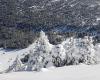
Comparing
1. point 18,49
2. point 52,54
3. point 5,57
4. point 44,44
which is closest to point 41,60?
point 52,54

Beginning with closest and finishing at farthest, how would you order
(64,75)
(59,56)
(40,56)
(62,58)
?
(64,75)
(62,58)
(59,56)
(40,56)

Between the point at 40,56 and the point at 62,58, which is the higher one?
the point at 40,56

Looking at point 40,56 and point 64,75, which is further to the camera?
point 40,56

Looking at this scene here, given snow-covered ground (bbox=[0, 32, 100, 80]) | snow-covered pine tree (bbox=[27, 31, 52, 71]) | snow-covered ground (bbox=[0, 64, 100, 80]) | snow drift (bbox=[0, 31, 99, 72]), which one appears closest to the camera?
snow-covered ground (bbox=[0, 64, 100, 80])

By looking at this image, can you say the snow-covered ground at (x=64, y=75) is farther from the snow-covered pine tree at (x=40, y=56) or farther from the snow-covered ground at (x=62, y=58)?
the snow-covered pine tree at (x=40, y=56)

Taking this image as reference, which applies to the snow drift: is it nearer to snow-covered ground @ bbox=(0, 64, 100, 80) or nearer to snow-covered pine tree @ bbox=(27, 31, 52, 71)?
snow-covered pine tree @ bbox=(27, 31, 52, 71)

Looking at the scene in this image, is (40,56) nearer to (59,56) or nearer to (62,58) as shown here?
(59,56)

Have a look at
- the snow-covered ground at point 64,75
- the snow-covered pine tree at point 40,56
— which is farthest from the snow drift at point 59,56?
the snow-covered ground at point 64,75

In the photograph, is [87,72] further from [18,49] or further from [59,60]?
[18,49]

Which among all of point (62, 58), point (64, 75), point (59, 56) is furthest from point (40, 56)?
point (64, 75)

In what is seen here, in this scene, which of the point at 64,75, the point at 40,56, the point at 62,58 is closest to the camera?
the point at 64,75

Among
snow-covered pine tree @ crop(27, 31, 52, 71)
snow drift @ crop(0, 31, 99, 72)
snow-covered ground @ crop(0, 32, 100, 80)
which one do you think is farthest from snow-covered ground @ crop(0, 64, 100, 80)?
snow-covered pine tree @ crop(27, 31, 52, 71)

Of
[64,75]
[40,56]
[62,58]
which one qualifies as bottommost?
[64,75]

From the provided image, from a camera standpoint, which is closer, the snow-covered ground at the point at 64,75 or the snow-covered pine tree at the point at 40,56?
the snow-covered ground at the point at 64,75
